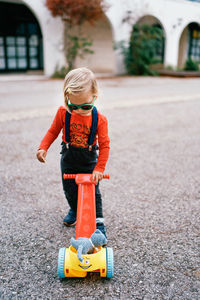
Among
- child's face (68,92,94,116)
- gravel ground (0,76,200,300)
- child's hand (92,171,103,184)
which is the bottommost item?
gravel ground (0,76,200,300)

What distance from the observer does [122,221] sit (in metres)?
2.19

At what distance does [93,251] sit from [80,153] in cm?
58

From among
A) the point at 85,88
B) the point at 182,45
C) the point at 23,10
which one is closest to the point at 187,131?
the point at 85,88

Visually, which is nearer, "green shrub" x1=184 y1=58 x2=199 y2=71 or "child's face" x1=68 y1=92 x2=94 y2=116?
"child's face" x1=68 y1=92 x2=94 y2=116

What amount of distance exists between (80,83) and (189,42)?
1957 cm

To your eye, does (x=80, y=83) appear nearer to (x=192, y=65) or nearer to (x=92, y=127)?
(x=92, y=127)

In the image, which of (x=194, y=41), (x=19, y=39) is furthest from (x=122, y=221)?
(x=194, y=41)

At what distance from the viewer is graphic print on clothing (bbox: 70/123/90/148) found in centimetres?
177

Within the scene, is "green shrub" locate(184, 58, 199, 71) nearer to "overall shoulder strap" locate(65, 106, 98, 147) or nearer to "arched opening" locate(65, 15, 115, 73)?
"arched opening" locate(65, 15, 115, 73)

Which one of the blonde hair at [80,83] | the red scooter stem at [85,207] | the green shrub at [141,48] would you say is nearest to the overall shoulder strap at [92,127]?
the blonde hair at [80,83]

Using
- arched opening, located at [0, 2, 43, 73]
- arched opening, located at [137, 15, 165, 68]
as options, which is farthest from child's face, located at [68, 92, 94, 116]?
arched opening, located at [137, 15, 165, 68]

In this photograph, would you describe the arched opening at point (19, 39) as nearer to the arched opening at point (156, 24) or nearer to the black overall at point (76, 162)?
the arched opening at point (156, 24)

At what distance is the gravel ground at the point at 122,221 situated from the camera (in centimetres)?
156

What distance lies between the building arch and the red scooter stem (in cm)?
1913
